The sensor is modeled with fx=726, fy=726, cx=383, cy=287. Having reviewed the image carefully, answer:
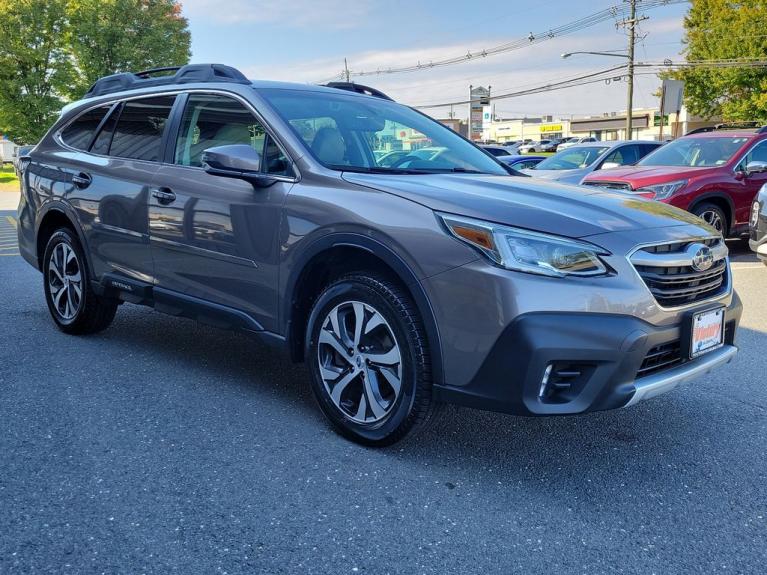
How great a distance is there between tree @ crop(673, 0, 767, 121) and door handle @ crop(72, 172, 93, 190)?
41.1 meters

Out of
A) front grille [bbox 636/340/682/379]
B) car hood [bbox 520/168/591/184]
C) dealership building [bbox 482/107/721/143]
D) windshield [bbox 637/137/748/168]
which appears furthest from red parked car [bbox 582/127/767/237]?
dealership building [bbox 482/107/721/143]

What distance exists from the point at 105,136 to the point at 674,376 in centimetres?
390

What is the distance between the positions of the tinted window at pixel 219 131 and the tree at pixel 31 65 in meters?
37.4

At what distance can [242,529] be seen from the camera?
2.64 m

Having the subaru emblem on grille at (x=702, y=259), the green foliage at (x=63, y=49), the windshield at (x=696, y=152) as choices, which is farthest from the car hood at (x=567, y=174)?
the green foliage at (x=63, y=49)

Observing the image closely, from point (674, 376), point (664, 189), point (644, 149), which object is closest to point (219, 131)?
point (674, 376)

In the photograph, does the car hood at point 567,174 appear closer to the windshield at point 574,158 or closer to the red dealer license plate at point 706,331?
the windshield at point 574,158

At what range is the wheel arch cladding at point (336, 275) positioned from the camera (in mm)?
3002

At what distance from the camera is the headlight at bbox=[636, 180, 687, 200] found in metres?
9.22

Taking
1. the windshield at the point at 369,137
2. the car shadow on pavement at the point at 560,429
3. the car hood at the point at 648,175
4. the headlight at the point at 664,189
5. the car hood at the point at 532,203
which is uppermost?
the windshield at the point at 369,137

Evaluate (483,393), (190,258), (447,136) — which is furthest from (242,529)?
(447,136)

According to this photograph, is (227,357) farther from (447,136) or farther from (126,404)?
(447,136)

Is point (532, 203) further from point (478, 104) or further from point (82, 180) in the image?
point (478, 104)

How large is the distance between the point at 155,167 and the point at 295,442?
1.94m
